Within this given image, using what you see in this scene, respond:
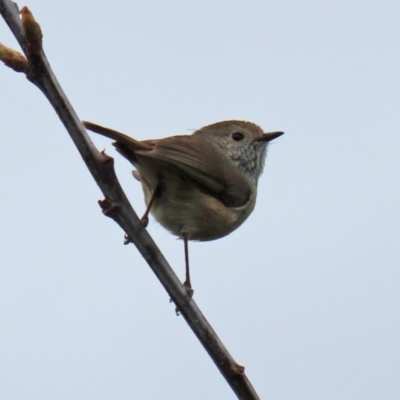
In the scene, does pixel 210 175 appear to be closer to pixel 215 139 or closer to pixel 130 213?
pixel 215 139

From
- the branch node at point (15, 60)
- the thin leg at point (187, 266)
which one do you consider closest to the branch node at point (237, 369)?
the thin leg at point (187, 266)

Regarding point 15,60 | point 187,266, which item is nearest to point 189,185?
point 187,266

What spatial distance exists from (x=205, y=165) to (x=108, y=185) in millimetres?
2559

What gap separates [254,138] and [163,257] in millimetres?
3876

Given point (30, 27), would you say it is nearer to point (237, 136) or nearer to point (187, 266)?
point (187, 266)

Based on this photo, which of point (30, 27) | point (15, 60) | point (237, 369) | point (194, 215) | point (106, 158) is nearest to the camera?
point (30, 27)

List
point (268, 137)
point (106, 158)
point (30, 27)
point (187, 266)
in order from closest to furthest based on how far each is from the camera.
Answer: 1. point (30, 27)
2. point (106, 158)
3. point (187, 266)
4. point (268, 137)

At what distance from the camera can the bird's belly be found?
18.2 ft

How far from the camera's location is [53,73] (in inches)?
111

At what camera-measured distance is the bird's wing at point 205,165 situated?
5.16 metres

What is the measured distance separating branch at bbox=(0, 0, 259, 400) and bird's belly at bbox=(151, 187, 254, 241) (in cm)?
185

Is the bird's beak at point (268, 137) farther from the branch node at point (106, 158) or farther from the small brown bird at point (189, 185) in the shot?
the branch node at point (106, 158)

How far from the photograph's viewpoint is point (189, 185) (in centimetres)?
548

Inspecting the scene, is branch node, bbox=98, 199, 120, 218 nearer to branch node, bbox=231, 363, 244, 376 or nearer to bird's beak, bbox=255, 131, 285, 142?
branch node, bbox=231, 363, 244, 376
